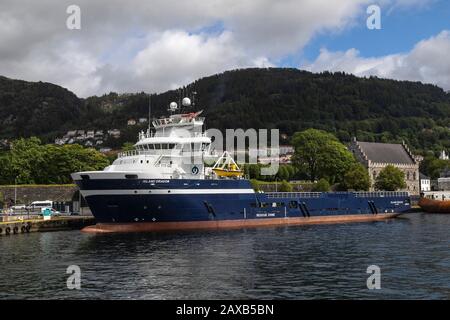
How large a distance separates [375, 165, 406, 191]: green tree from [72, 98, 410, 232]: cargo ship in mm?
41768

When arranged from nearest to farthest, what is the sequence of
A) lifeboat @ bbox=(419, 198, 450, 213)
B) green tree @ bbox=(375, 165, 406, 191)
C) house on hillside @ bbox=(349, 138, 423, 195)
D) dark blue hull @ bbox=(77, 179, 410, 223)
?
1. dark blue hull @ bbox=(77, 179, 410, 223)
2. lifeboat @ bbox=(419, 198, 450, 213)
3. green tree @ bbox=(375, 165, 406, 191)
4. house on hillside @ bbox=(349, 138, 423, 195)

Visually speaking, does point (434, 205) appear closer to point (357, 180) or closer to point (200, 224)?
point (357, 180)

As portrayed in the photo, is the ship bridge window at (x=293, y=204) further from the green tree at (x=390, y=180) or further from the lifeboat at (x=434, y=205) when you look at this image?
the green tree at (x=390, y=180)

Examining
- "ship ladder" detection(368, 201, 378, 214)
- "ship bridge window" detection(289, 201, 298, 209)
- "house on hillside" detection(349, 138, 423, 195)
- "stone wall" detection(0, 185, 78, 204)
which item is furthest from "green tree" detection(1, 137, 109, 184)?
"house on hillside" detection(349, 138, 423, 195)

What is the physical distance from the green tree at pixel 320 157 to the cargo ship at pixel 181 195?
40.7 m

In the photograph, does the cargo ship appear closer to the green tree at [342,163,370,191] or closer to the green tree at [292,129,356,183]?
the green tree at [342,163,370,191]

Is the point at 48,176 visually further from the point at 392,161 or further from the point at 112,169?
the point at 392,161

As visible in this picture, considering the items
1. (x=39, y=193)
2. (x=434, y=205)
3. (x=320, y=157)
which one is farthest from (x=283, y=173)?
(x=39, y=193)

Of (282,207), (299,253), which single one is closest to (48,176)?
(282,207)

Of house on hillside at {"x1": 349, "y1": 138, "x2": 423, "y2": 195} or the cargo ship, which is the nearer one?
the cargo ship

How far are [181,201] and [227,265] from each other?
19.1 m

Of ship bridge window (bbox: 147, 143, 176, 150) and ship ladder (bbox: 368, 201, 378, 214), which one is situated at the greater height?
Result: ship bridge window (bbox: 147, 143, 176, 150)

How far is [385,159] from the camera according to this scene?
386 feet

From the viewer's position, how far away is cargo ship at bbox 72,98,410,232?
4581cm
